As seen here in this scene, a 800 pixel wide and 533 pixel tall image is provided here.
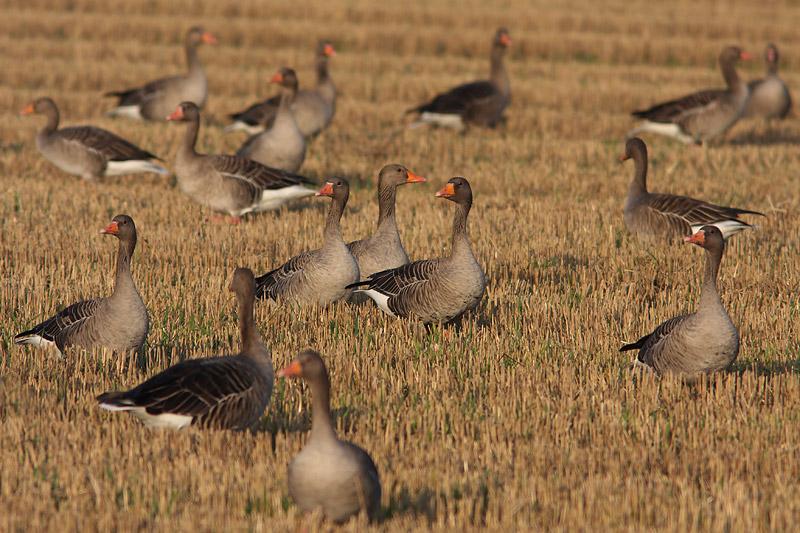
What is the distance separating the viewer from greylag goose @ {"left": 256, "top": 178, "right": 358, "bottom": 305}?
1152cm

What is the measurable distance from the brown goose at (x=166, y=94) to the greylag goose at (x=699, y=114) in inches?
410

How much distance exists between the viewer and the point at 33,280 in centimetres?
1231

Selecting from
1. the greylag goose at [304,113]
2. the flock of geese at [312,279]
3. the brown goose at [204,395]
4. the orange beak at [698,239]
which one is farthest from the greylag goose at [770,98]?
the brown goose at [204,395]

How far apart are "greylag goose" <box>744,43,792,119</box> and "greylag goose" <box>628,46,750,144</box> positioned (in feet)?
15.7

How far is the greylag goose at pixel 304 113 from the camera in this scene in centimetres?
2322

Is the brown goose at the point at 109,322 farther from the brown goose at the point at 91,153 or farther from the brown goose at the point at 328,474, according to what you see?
the brown goose at the point at 91,153

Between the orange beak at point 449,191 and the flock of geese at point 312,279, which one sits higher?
the orange beak at point 449,191

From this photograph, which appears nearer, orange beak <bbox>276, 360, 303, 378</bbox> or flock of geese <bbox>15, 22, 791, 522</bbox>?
orange beak <bbox>276, 360, 303, 378</bbox>

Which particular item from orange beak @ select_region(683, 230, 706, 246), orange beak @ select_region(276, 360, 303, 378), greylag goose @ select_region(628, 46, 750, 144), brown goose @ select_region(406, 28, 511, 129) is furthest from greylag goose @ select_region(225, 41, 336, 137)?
orange beak @ select_region(276, 360, 303, 378)

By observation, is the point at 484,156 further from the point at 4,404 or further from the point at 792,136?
the point at 4,404

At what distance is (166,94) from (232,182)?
32.7 ft

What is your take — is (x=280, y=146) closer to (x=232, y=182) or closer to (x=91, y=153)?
(x=232, y=182)

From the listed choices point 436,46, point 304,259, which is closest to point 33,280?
point 304,259

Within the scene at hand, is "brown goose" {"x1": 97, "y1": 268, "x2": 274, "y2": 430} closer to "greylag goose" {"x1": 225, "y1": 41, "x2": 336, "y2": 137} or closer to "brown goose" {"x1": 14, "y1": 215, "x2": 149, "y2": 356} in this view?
"brown goose" {"x1": 14, "y1": 215, "x2": 149, "y2": 356}
